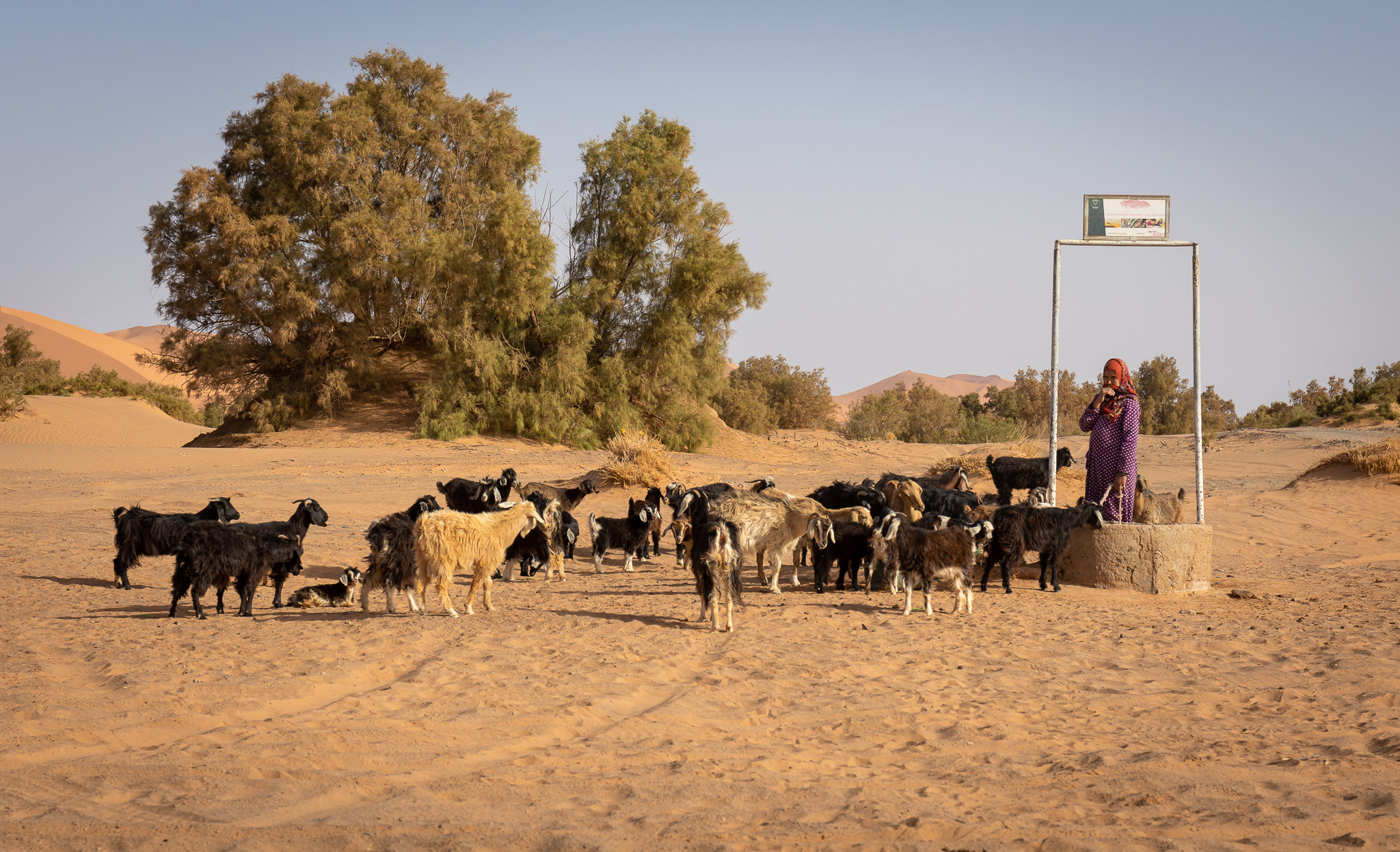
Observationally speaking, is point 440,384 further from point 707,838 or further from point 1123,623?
point 707,838

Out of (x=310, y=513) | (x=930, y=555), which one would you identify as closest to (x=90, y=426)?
(x=310, y=513)

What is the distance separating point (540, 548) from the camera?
11.1 m

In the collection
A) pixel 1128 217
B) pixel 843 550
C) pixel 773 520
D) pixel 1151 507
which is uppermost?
pixel 1128 217

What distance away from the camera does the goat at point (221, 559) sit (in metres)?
8.42

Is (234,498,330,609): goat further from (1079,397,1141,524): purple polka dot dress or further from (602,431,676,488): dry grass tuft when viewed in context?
(602,431,676,488): dry grass tuft

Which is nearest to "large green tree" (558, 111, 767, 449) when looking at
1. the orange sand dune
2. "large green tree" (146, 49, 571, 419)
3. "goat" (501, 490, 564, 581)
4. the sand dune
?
"large green tree" (146, 49, 571, 419)

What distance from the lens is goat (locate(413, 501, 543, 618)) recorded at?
859cm

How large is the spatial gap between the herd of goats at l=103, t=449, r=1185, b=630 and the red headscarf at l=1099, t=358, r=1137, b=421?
1.07m

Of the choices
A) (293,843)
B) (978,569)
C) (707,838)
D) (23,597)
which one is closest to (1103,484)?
(978,569)

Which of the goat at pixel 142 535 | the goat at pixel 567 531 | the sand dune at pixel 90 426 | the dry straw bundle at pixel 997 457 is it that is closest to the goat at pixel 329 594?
the goat at pixel 142 535

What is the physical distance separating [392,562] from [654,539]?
4907mm

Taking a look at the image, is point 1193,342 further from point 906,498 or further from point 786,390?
point 786,390

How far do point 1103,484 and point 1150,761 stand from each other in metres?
6.50

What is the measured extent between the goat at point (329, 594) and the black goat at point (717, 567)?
11.5ft
